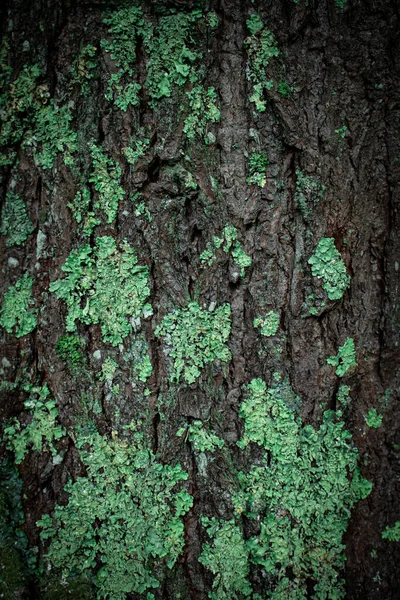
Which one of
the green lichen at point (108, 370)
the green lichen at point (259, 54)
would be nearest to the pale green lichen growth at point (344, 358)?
the green lichen at point (108, 370)

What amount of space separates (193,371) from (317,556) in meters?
0.70

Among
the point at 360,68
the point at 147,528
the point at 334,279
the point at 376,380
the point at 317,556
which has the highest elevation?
the point at 360,68

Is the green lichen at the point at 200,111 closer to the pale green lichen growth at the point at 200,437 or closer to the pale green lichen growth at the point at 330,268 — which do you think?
the pale green lichen growth at the point at 330,268

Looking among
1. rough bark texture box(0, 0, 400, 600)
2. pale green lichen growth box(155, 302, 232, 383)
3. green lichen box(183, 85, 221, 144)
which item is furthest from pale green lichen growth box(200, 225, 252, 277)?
green lichen box(183, 85, 221, 144)

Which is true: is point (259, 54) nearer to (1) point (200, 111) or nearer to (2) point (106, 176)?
(1) point (200, 111)

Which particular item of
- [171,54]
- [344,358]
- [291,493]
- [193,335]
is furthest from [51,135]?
[291,493]

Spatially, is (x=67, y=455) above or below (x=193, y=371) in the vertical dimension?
below

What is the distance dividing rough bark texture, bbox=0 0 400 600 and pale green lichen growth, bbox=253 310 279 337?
20mm

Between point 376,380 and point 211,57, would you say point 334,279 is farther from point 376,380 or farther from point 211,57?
point 211,57

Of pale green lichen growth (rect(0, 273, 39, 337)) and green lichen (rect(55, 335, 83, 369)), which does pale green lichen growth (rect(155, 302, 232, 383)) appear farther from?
pale green lichen growth (rect(0, 273, 39, 337))

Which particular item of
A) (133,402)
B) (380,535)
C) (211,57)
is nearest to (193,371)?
(133,402)

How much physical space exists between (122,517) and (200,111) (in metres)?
1.27

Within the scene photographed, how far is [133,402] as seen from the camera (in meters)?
1.34

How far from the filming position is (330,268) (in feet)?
4.38
